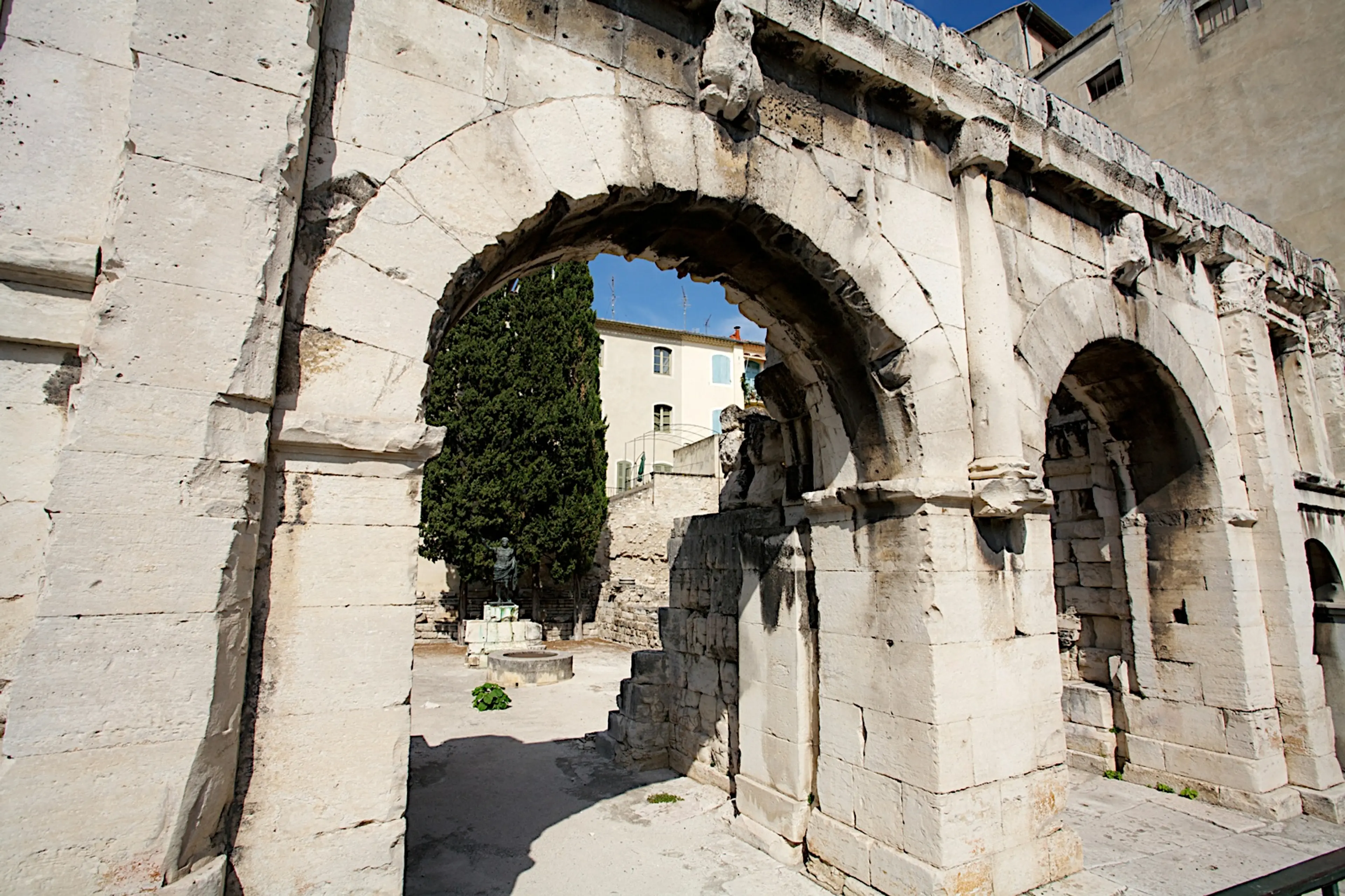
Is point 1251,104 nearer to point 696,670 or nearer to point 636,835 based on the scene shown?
point 696,670

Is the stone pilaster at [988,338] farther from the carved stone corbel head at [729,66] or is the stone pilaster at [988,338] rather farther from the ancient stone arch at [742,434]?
the carved stone corbel head at [729,66]

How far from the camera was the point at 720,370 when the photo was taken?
24.0 m

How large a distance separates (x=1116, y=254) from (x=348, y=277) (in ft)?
18.6

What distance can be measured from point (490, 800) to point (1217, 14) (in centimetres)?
1567

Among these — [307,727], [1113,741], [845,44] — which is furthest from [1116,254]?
[307,727]

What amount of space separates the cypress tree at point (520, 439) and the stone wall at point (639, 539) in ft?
2.90

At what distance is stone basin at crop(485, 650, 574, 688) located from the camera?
10.7 m

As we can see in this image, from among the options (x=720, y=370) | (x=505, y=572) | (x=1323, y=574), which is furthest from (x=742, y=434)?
(x=720, y=370)

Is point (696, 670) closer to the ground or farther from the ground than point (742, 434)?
closer to the ground

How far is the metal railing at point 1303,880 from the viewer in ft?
4.65

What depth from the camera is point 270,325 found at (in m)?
2.55

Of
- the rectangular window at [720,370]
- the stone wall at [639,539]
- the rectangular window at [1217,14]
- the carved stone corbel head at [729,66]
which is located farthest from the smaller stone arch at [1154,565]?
the rectangular window at [720,370]

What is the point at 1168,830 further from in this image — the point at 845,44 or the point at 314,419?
the point at 314,419

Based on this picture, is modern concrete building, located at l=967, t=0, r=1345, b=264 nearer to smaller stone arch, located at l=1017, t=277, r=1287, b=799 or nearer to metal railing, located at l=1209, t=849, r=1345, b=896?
smaller stone arch, located at l=1017, t=277, r=1287, b=799
